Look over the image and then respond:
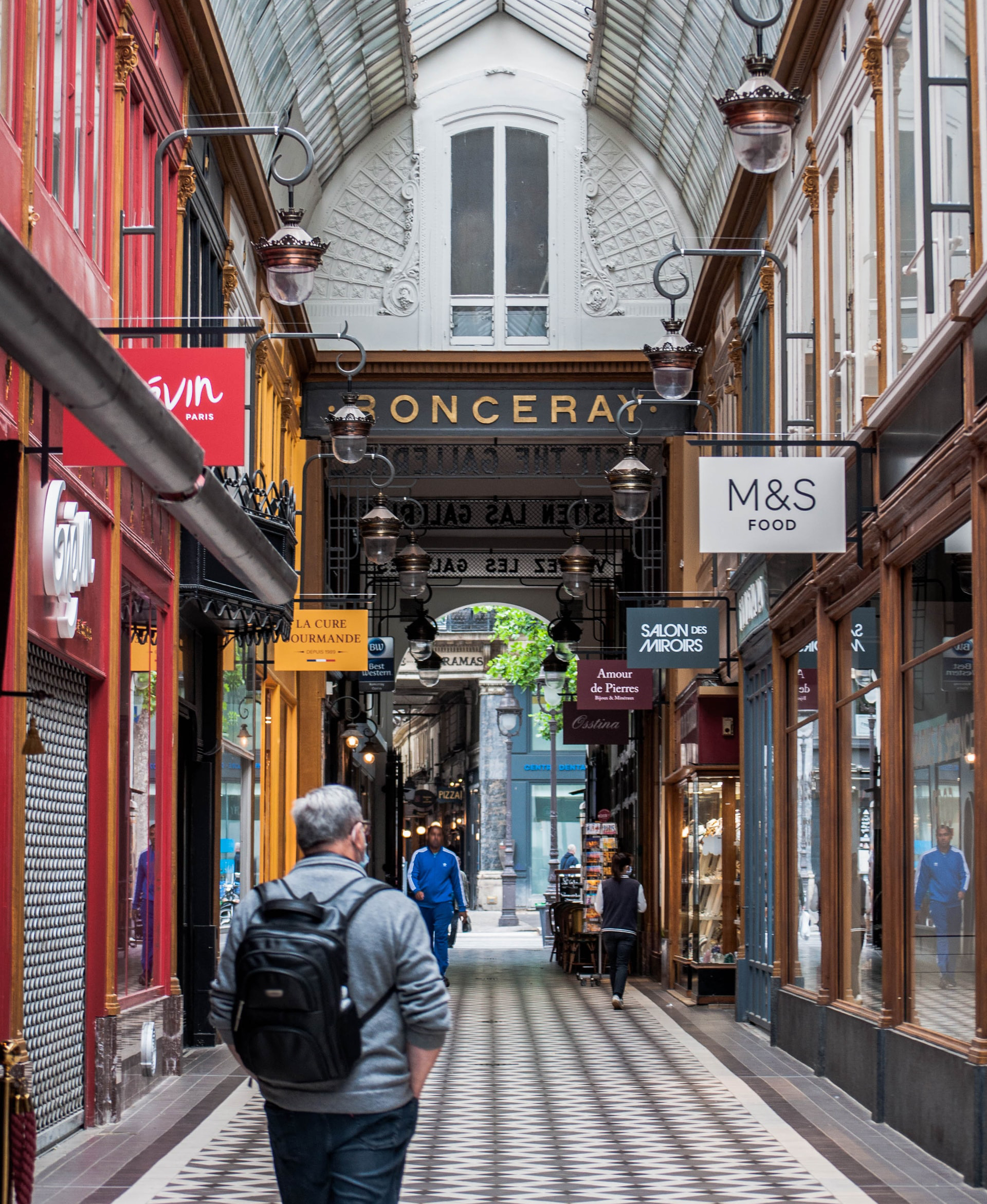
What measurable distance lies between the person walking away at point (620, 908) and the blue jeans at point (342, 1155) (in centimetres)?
1468

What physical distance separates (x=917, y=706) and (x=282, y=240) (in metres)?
4.59

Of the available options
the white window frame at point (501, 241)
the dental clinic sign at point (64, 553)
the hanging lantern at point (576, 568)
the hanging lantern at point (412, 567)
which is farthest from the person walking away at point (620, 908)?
the dental clinic sign at point (64, 553)

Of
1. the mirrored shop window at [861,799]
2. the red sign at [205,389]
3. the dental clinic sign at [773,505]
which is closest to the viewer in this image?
the red sign at [205,389]

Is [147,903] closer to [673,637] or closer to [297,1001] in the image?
[673,637]

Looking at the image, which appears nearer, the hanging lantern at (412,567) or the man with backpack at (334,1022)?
the man with backpack at (334,1022)

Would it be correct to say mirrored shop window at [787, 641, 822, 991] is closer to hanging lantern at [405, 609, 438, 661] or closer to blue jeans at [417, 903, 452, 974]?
blue jeans at [417, 903, 452, 974]

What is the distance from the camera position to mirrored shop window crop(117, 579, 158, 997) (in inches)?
440

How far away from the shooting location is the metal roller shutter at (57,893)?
9.02 m

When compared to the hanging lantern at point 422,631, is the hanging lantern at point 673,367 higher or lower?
higher

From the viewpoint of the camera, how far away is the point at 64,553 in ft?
29.7

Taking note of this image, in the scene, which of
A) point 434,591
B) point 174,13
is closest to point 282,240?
point 174,13

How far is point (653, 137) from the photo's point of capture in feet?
66.9

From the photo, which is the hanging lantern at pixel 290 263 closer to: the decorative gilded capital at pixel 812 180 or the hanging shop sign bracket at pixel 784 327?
the hanging shop sign bracket at pixel 784 327

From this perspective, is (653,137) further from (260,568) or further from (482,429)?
(260,568)
